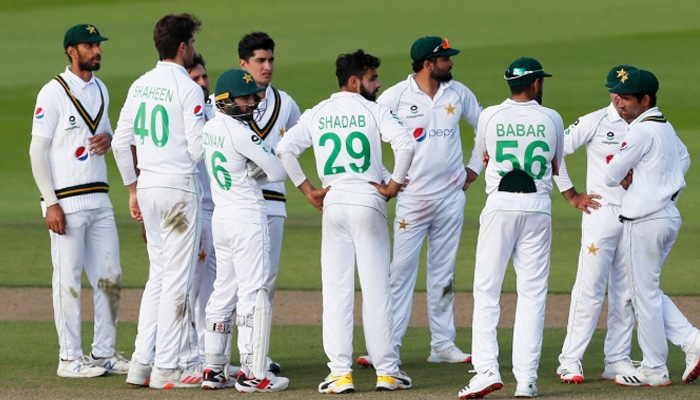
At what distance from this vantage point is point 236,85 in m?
6.95

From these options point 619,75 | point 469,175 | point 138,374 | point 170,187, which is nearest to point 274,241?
point 170,187

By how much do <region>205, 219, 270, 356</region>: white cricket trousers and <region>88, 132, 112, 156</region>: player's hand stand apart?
114 cm

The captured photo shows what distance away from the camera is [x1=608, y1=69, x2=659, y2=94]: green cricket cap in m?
7.12

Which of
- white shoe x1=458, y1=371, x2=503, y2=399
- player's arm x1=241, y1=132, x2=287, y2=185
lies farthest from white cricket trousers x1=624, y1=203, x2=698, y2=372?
player's arm x1=241, y1=132, x2=287, y2=185

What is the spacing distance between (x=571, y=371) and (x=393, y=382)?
3.93ft

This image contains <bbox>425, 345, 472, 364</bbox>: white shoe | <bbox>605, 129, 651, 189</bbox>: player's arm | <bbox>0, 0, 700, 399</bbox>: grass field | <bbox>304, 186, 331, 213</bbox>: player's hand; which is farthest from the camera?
→ <bbox>0, 0, 700, 399</bbox>: grass field

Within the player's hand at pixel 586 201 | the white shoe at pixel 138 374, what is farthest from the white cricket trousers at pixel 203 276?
the player's hand at pixel 586 201

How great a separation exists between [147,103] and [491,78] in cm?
1715

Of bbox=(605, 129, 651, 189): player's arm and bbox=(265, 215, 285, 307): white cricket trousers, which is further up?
bbox=(605, 129, 651, 189): player's arm

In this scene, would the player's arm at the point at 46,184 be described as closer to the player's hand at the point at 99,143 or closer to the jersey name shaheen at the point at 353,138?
the player's hand at the point at 99,143

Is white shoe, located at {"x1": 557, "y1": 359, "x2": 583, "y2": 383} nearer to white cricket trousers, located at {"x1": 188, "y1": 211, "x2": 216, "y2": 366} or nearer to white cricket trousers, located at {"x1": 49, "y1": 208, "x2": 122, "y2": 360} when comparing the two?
white cricket trousers, located at {"x1": 188, "y1": 211, "x2": 216, "y2": 366}

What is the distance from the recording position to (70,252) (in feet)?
25.0

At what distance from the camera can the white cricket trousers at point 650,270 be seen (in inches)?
280

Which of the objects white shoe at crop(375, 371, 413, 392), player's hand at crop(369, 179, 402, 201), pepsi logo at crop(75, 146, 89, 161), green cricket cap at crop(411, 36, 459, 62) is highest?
green cricket cap at crop(411, 36, 459, 62)
